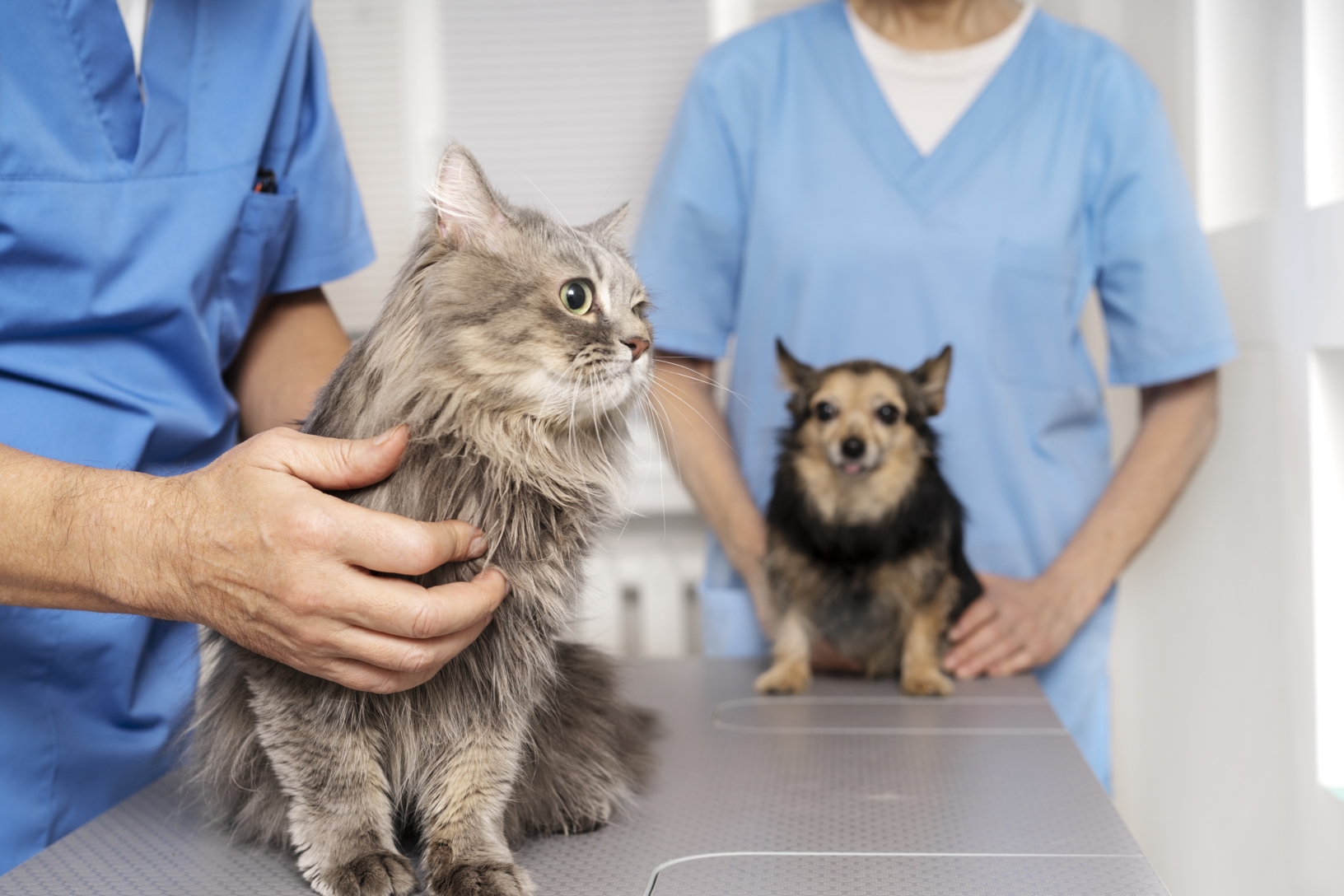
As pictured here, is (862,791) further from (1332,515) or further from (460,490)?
(1332,515)

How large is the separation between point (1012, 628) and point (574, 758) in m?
0.88

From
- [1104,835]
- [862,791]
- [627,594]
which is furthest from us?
[627,594]

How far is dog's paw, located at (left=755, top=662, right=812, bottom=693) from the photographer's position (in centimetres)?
150

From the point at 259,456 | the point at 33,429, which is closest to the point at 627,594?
the point at 33,429

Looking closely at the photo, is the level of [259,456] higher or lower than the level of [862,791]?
higher

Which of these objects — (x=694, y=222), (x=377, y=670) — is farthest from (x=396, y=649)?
(x=694, y=222)

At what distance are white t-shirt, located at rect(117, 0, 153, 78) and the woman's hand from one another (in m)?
1.32

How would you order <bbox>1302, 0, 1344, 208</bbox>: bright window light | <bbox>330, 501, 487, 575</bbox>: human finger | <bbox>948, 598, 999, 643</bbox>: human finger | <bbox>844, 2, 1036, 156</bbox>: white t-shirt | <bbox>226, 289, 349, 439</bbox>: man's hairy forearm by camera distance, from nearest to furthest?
<bbox>330, 501, 487, 575</bbox>: human finger
<bbox>226, 289, 349, 439</bbox>: man's hairy forearm
<bbox>1302, 0, 1344, 208</bbox>: bright window light
<bbox>948, 598, 999, 643</bbox>: human finger
<bbox>844, 2, 1036, 156</bbox>: white t-shirt

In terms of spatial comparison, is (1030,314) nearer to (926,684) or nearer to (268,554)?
(926,684)

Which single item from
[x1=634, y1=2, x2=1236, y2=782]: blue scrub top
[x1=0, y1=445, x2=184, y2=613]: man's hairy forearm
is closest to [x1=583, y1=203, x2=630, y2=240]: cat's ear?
[x1=0, y1=445, x2=184, y2=613]: man's hairy forearm

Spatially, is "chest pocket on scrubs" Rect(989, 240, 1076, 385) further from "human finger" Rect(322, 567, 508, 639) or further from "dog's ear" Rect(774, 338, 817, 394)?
"human finger" Rect(322, 567, 508, 639)

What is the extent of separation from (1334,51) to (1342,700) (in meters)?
0.91

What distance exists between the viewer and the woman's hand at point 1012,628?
1.54 metres

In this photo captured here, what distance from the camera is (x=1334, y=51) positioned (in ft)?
4.67
